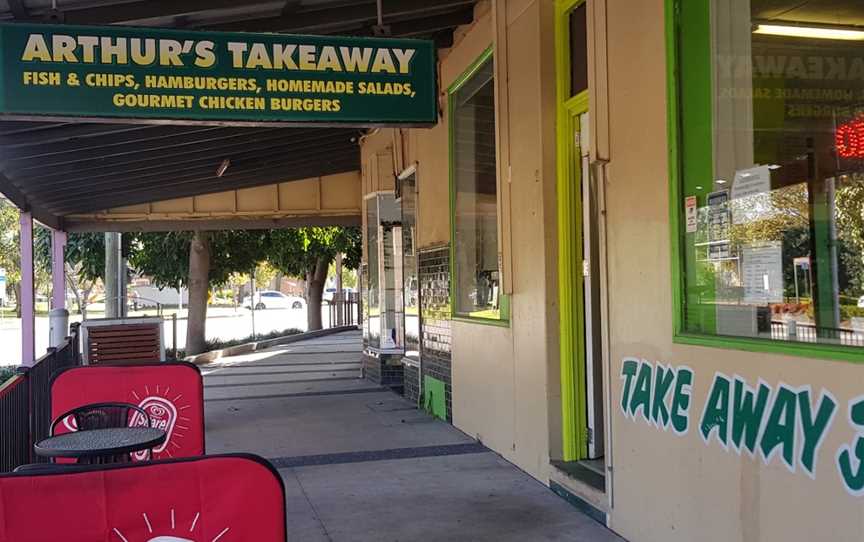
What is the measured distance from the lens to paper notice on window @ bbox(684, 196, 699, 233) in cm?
417

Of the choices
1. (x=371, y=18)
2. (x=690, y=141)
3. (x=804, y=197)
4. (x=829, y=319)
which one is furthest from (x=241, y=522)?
(x=371, y=18)

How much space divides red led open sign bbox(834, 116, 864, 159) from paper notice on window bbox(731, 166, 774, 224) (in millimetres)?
370

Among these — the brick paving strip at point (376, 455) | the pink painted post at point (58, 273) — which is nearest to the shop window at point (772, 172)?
the brick paving strip at point (376, 455)

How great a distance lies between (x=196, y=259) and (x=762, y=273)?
651 inches

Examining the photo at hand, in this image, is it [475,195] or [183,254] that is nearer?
[475,195]

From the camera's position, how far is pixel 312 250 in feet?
74.6

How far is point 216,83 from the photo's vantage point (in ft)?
17.8

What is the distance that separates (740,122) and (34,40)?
14.3 feet

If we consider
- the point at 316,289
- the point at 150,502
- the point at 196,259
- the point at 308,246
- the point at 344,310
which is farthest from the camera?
the point at 344,310

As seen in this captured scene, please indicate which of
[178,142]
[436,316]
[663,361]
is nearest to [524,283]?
[663,361]

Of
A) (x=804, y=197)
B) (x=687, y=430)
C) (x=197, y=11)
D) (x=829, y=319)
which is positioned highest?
(x=197, y=11)

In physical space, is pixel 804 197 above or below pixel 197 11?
below

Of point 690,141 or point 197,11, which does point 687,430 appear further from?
point 197,11

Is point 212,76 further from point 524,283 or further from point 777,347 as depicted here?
point 777,347
